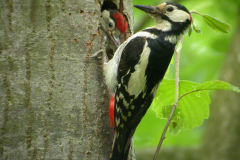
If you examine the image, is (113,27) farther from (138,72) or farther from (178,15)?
(138,72)

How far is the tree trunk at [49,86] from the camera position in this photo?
6.60ft

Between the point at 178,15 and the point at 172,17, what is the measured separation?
0.06 metres

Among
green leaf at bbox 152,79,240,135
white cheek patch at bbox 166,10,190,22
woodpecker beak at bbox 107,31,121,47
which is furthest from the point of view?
woodpecker beak at bbox 107,31,121,47

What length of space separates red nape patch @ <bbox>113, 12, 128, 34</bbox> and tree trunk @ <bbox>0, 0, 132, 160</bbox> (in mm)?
792

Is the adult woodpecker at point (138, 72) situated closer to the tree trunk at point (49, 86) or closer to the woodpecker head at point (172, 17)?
the woodpecker head at point (172, 17)

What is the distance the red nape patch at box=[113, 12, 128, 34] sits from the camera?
10.3 ft

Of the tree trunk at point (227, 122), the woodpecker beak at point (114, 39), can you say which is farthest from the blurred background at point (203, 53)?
the woodpecker beak at point (114, 39)

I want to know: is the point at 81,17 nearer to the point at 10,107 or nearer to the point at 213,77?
the point at 10,107

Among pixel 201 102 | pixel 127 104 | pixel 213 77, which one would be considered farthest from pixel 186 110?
pixel 213 77

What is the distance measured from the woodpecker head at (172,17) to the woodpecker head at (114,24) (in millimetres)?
295

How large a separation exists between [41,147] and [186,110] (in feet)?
3.71

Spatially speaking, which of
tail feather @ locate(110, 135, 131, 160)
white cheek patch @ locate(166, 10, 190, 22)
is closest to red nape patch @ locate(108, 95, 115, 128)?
tail feather @ locate(110, 135, 131, 160)

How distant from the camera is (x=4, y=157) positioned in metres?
1.93

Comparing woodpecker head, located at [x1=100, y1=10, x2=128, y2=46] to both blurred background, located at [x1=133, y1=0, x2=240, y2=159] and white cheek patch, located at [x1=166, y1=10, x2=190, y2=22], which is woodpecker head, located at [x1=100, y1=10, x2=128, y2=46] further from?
blurred background, located at [x1=133, y1=0, x2=240, y2=159]
